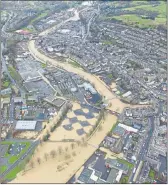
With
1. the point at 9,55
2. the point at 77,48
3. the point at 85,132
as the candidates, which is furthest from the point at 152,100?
the point at 9,55

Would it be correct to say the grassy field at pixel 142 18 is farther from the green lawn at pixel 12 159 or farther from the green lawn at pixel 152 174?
the green lawn at pixel 12 159

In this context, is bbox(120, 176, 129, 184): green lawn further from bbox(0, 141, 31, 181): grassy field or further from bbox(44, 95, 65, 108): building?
bbox(44, 95, 65, 108): building

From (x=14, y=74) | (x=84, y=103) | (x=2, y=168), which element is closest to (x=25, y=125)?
(x=2, y=168)

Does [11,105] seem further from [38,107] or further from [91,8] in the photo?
[91,8]

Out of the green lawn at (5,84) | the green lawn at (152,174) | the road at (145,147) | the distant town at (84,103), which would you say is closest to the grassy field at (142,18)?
the distant town at (84,103)

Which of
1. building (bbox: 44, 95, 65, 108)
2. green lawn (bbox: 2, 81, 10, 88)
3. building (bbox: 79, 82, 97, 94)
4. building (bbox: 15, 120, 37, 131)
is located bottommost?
building (bbox: 15, 120, 37, 131)

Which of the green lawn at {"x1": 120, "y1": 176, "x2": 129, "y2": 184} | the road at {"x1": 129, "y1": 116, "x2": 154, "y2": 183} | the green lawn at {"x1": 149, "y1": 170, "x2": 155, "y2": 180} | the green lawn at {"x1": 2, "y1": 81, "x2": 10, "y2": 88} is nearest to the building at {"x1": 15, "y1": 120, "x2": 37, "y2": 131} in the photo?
the green lawn at {"x1": 2, "y1": 81, "x2": 10, "y2": 88}

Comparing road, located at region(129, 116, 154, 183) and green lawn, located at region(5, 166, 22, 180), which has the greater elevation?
road, located at region(129, 116, 154, 183)
